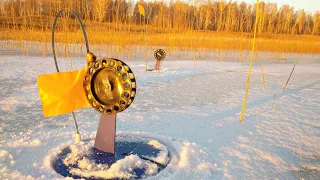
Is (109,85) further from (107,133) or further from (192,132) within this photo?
(192,132)

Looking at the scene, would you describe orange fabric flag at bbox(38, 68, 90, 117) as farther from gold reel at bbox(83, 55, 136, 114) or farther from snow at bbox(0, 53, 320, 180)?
snow at bbox(0, 53, 320, 180)

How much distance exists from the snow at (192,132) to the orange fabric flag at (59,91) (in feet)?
1.16

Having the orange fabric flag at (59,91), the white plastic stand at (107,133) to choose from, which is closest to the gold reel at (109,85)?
the orange fabric flag at (59,91)

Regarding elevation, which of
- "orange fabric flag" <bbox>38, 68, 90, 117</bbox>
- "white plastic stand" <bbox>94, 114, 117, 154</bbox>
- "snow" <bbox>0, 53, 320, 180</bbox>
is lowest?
"snow" <bbox>0, 53, 320, 180</bbox>

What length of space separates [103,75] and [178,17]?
24.4 feet

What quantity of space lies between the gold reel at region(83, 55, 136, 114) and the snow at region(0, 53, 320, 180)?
37cm

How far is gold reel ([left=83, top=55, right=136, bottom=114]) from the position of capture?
5.03 feet

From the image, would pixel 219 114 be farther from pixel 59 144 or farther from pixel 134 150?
pixel 59 144

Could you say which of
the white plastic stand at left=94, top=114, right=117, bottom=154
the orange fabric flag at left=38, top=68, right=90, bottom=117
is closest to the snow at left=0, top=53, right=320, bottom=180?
the white plastic stand at left=94, top=114, right=117, bottom=154

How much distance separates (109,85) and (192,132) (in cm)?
106

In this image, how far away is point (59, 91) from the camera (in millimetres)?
1634

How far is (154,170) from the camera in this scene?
1662mm

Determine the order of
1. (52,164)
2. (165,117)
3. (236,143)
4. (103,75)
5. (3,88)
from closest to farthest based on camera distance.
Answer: (103,75) → (52,164) → (236,143) → (165,117) → (3,88)

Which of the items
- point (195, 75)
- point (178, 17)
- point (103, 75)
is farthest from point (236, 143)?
point (178, 17)
